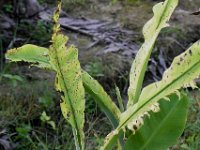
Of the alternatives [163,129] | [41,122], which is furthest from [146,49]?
[41,122]

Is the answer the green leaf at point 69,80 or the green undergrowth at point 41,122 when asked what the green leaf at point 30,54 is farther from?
the green undergrowth at point 41,122

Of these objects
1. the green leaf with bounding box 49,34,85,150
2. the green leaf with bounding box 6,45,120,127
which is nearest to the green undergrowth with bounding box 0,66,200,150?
the green leaf with bounding box 6,45,120,127

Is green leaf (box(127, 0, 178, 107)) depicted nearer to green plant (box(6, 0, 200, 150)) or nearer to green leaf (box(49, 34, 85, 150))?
green plant (box(6, 0, 200, 150))

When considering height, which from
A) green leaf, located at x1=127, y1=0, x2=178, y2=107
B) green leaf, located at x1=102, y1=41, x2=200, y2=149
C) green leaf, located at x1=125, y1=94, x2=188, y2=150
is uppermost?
green leaf, located at x1=127, y1=0, x2=178, y2=107

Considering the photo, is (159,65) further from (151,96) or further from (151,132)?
(151,96)

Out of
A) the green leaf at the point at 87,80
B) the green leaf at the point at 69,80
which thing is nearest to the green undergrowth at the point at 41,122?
the green leaf at the point at 87,80

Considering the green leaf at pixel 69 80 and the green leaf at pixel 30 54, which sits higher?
the green leaf at pixel 30 54

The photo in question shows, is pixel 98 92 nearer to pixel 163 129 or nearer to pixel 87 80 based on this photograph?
pixel 87 80
